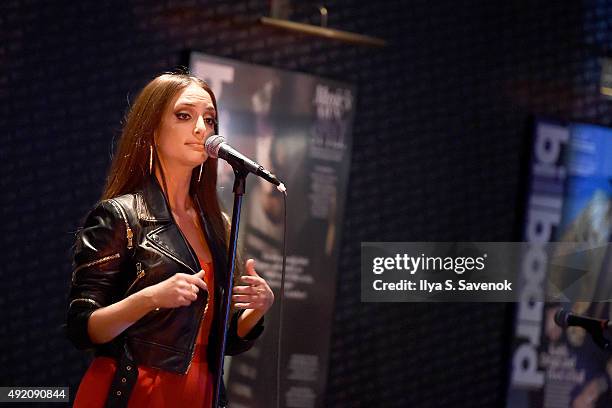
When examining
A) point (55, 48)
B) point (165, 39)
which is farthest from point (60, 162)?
point (165, 39)

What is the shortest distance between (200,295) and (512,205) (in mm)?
3246

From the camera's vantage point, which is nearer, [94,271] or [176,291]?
[176,291]

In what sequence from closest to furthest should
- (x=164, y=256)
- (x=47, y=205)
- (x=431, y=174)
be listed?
1. (x=164, y=256)
2. (x=47, y=205)
3. (x=431, y=174)

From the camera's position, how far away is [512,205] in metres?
4.92

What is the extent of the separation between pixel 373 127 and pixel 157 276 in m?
2.75

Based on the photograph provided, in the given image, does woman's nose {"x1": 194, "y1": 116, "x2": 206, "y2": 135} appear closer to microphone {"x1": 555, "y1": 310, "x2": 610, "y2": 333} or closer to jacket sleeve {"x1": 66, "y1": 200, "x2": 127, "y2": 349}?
jacket sleeve {"x1": 66, "y1": 200, "x2": 127, "y2": 349}

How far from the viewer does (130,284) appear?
1.95 meters

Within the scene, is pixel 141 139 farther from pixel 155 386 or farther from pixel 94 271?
pixel 155 386

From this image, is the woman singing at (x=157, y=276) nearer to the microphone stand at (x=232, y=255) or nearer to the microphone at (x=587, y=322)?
the microphone stand at (x=232, y=255)

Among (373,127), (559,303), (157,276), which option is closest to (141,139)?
(157,276)

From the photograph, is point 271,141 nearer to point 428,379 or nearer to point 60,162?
point 60,162

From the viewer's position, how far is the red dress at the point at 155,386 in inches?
74.9

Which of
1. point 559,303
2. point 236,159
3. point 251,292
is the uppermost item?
point 236,159

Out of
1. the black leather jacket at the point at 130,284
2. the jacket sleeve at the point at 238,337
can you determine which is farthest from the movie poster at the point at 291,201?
the black leather jacket at the point at 130,284
